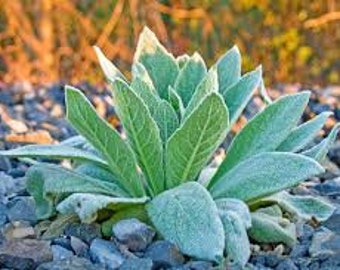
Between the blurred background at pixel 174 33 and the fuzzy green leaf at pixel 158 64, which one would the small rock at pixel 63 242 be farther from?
the blurred background at pixel 174 33

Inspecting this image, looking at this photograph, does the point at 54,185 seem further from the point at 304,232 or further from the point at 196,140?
the point at 304,232

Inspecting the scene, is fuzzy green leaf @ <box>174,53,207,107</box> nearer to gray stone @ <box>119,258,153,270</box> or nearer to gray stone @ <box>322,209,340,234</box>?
gray stone @ <box>322,209,340,234</box>

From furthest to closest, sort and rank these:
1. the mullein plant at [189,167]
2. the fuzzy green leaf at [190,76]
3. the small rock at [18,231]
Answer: the fuzzy green leaf at [190,76]
the small rock at [18,231]
the mullein plant at [189,167]

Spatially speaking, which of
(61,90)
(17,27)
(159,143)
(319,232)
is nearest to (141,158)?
(159,143)

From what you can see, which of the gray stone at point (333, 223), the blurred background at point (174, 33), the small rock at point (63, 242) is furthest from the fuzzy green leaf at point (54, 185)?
the blurred background at point (174, 33)

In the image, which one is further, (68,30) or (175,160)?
(68,30)

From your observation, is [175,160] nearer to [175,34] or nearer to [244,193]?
[244,193]
